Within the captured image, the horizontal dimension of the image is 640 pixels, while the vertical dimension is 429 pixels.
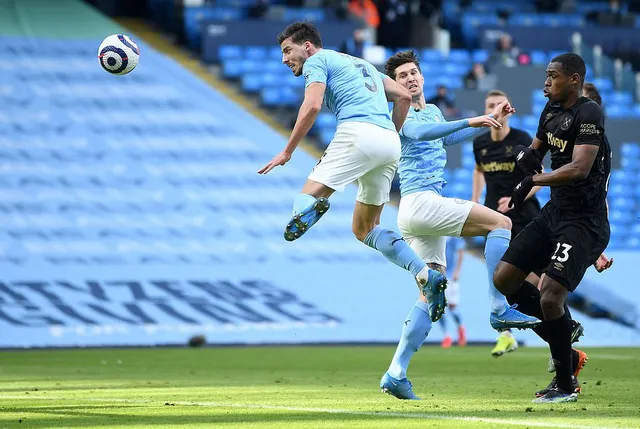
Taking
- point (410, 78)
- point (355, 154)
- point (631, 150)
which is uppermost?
point (410, 78)

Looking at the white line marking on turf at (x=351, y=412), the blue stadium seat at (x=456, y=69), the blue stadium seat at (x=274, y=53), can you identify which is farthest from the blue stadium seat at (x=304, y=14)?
the white line marking on turf at (x=351, y=412)

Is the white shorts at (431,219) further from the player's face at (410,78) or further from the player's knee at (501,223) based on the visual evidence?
the player's face at (410,78)

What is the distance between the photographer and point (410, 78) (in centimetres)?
858

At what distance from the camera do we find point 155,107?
2219 cm

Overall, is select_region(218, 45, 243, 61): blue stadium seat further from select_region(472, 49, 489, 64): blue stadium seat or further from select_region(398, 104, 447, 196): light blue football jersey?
select_region(398, 104, 447, 196): light blue football jersey

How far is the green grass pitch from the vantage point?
6434mm

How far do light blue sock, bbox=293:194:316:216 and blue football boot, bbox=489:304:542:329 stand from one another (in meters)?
1.57

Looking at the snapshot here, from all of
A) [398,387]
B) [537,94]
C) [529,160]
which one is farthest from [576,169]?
[537,94]

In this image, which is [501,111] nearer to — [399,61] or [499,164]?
[399,61]

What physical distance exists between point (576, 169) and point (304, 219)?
1.76 m

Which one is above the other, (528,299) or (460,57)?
(460,57)

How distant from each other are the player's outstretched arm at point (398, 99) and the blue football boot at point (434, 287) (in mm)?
1113

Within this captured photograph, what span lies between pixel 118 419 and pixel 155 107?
16028 millimetres

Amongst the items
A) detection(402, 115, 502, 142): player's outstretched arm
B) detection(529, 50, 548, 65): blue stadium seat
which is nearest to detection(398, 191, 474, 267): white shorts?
detection(402, 115, 502, 142): player's outstretched arm
